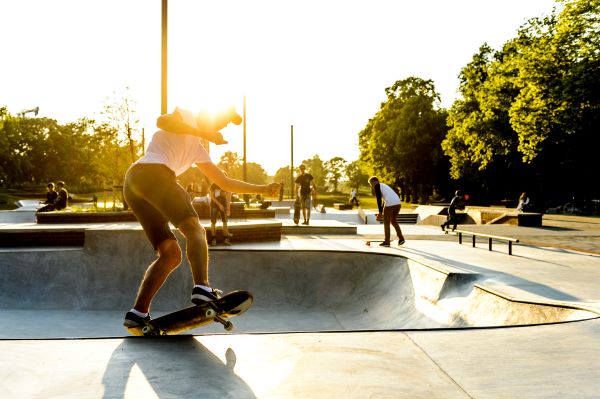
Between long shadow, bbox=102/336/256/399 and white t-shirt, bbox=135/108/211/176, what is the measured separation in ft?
4.28

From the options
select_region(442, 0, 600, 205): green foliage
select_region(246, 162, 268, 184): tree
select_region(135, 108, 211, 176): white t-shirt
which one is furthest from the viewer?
select_region(246, 162, 268, 184): tree

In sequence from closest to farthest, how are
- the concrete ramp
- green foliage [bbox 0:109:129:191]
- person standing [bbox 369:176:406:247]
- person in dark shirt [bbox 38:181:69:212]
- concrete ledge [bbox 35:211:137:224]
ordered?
the concrete ramp
person standing [bbox 369:176:406:247]
concrete ledge [bbox 35:211:137:224]
person in dark shirt [bbox 38:181:69:212]
green foliage [bbox 0:109:129:191]

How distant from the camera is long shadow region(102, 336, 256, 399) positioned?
9.53 ft

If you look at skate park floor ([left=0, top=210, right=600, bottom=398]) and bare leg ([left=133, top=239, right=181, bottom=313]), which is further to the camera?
bare leg ([left=133, top=239, right=181, bottom=313])

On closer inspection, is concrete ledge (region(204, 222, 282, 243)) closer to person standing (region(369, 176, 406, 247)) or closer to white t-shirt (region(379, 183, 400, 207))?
person standing (region(369, 176, 406, 247))

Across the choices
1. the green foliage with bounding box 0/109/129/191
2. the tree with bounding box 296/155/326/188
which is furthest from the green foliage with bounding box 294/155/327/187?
the green foliage with bounding box 0/109/129/191

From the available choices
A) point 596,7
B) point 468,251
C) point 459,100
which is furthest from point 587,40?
point 468,251

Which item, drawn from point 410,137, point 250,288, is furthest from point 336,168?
point 250,288

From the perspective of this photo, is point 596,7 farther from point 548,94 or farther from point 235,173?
point 235,173

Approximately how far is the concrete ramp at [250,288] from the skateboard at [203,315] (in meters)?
2.47

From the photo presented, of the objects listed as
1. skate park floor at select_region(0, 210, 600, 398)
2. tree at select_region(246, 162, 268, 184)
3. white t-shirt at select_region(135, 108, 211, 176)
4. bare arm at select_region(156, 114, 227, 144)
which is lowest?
skate park floor at select_region(0, 210, 600, 398)

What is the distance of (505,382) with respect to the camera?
307 cm

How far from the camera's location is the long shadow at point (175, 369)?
290 cm

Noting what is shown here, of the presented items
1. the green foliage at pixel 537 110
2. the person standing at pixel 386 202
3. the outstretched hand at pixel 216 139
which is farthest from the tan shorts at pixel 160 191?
the green foliage at pixel 537 110
